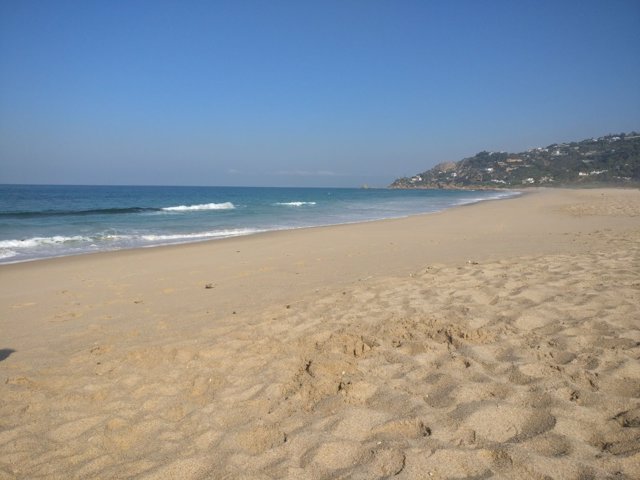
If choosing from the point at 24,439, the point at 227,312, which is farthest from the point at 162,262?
the point at 24,439

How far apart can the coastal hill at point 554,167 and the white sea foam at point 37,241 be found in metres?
66.9

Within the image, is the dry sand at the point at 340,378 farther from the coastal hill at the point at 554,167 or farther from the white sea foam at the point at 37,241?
the coastal hill at the point at 554,167

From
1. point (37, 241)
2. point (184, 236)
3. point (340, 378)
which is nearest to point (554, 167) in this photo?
point (184, 236)

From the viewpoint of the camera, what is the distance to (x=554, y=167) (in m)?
79.9

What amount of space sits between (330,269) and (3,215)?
2359 centimetres

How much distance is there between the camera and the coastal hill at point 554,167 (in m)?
65.1

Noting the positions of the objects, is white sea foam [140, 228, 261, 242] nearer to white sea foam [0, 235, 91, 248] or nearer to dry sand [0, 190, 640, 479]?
white sea foam [0, 235, 91, 248]

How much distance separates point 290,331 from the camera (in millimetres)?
3734

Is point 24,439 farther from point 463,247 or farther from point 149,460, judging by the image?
point 463,247

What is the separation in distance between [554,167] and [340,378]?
9261 cm

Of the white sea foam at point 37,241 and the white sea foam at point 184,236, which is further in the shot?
the white sea foam at point 184,236

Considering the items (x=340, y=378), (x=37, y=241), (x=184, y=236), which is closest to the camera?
(x=340, y=378)

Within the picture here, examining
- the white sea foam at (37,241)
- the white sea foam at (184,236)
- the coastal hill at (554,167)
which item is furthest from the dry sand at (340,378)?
the coastal hill at (554,167)

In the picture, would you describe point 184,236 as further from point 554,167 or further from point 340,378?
point 554,167
